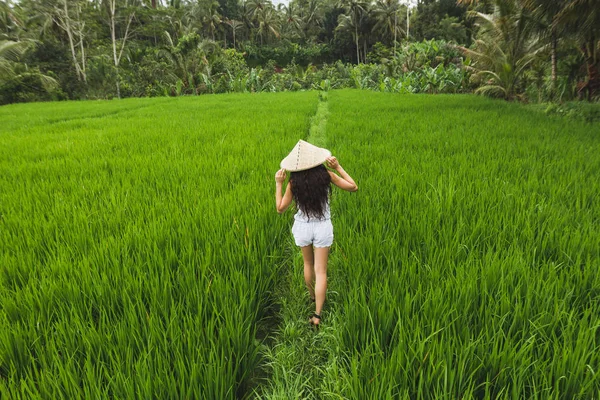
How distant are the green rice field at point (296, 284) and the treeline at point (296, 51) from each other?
5.68 meters

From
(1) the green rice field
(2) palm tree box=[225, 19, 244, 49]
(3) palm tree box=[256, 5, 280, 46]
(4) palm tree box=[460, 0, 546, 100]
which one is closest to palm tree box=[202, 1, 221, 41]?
(2) palm tree box=[225, 19, 244, 49]

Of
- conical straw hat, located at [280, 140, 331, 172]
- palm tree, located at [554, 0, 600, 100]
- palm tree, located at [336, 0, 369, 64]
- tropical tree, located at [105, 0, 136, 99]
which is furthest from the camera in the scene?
palm tree, located at [336, 0, 369, 64]

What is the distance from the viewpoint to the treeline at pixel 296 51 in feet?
26.0

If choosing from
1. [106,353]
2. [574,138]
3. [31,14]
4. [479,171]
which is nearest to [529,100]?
[574,138]

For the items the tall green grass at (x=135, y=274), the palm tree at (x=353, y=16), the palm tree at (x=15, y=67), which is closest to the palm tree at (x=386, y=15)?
the palm tree at (x=353, y=16)

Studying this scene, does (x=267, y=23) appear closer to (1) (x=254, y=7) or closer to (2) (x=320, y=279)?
(1) (x=254, y=7)

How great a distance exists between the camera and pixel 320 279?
1.21 meters

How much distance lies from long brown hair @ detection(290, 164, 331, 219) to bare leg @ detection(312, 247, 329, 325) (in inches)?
5.6

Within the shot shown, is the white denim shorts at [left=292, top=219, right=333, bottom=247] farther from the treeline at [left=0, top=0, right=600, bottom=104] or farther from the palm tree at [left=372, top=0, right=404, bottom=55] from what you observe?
the palm tree at [left=372, top=0, right=404, bottom=55]

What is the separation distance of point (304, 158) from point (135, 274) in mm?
868

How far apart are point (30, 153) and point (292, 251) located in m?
3.64

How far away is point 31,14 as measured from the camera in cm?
1848

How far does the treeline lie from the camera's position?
26.0 ft

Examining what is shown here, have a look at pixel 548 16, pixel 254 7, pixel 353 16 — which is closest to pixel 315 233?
pixel 548 16
